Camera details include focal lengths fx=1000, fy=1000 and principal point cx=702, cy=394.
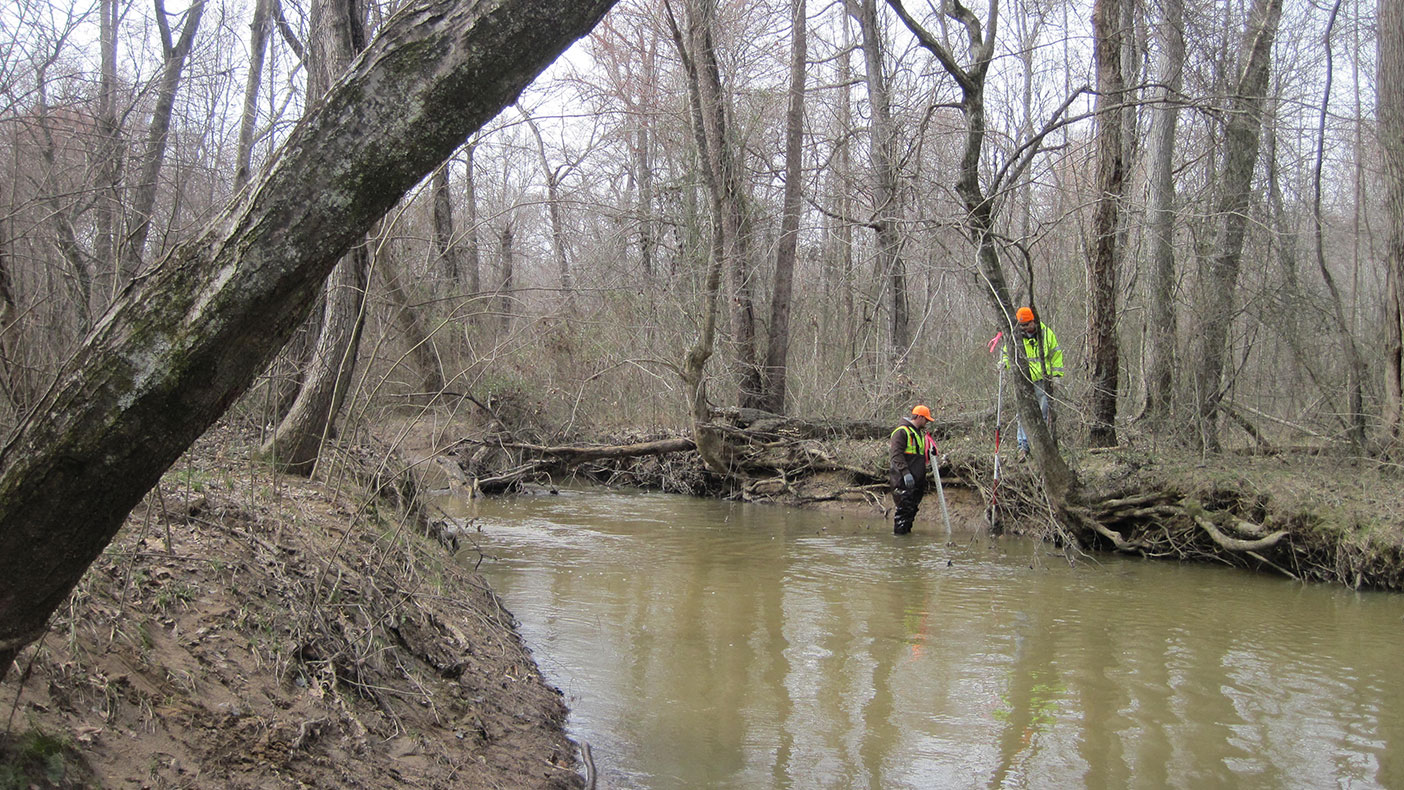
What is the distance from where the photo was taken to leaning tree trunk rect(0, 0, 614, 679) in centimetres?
246

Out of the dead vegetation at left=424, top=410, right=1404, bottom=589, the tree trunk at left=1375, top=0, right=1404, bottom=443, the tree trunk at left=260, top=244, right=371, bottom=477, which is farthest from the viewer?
the tree trunk at left=1375, top=0, right=1404, bottom=443

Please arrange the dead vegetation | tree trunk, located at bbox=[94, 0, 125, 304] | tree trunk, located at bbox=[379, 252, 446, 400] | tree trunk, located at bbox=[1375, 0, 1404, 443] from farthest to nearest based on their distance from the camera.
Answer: tree trunk, located at bbox=[1375, 0, 1404, 443], the dead vegetation, tree trunk, located at bbox=[379, 252, 446, 400], tree trunk, located at bbox=[94, 0, 125, 304]

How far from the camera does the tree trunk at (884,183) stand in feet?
34.6

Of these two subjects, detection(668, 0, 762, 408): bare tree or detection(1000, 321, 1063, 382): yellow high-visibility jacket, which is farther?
detection(668, 0, 762, 408): bare tree

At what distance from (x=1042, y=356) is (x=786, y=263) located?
6917mm

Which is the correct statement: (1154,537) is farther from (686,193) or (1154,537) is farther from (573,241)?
(573,241)

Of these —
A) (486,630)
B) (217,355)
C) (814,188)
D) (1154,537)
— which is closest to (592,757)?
(486,630)

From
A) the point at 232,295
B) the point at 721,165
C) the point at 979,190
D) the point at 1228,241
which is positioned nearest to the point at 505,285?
the point at 232,295

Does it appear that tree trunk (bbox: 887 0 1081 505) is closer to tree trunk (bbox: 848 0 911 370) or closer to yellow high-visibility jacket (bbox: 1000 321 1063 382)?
yellow high-visibility jacket (bbox: 1000 321 1063 382)

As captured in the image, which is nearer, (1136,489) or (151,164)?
(151,164)

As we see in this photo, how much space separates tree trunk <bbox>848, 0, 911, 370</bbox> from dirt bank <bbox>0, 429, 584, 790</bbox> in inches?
228

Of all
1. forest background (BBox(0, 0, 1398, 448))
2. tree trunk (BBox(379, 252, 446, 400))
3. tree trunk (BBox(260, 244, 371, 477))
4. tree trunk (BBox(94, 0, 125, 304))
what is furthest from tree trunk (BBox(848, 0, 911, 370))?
tree trunk (BBox(94, 0, 125, 304))

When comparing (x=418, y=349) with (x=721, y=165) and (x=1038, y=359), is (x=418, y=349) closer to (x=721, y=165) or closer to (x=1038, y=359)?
(x=1038, y=359)

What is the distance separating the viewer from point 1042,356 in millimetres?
10352
